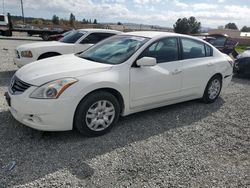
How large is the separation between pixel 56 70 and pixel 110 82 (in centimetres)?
81

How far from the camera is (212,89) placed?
5.57 meters

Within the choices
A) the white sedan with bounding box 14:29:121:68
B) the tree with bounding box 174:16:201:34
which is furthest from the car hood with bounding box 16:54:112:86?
the tree with bounding box 174:16:201:34

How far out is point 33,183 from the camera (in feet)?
8.76

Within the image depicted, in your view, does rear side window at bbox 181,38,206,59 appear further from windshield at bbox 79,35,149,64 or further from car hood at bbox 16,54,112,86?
car hood at bbox 16,54,112,86

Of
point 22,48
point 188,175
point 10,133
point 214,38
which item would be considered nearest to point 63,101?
point 10,133

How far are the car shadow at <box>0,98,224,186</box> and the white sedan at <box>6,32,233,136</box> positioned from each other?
24 centimetres

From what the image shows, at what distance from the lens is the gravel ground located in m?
2.82

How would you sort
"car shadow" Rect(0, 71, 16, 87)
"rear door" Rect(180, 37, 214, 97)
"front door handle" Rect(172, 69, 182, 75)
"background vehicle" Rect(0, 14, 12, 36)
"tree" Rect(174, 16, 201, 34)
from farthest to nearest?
"tree" Rect(174, 16, 201, 34) < "background vehicle" Rect(0, 14, 12, 36) < "car shadow" Rect(0, 71, 16, 87) < "rear door" Rect(180, 37, 214, 97) < "front door handle" Rect(172, 69, 182, 75)

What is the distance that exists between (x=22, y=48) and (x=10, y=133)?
168 inches

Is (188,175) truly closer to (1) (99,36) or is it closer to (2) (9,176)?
(2) (9,176)

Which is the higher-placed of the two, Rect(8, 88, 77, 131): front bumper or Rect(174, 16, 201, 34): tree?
Rect(174, 16, 201, 34): tree

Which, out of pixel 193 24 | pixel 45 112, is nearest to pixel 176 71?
pixel 45 112

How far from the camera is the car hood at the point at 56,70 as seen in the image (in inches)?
135

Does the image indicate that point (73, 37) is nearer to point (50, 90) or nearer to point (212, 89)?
point (212, 89)
